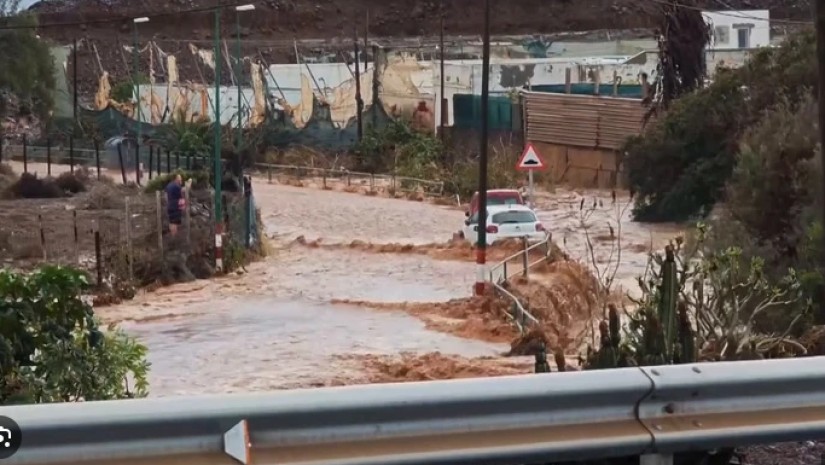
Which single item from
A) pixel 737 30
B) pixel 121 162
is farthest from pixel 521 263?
pixel 737 30

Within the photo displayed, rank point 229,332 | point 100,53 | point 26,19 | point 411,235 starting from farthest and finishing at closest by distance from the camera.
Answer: point 100,53
point 26,19
point 411,235
point 229,332

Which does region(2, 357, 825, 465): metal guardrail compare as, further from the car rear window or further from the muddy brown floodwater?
the car rear window

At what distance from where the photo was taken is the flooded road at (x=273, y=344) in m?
20.5

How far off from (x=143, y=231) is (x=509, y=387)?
99.3ft

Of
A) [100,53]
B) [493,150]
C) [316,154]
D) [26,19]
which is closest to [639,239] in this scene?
[493,150]

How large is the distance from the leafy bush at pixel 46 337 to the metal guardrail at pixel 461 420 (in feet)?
12.5

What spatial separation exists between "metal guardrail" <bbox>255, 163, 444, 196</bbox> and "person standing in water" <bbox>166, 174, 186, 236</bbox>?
26.6 m

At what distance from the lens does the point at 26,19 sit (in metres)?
73.2

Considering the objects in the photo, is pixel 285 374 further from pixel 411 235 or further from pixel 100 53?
pixel 100 53

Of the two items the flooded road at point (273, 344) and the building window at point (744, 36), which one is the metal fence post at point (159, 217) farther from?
the building window at point (744, 36)

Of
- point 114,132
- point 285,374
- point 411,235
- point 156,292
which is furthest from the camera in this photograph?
point 114,132

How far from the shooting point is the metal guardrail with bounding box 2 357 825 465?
363cm

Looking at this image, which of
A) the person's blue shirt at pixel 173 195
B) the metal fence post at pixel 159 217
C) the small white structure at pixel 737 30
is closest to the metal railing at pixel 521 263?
the person's blue shirt at pixel 173 195

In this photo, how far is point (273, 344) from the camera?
2500 centimetres
